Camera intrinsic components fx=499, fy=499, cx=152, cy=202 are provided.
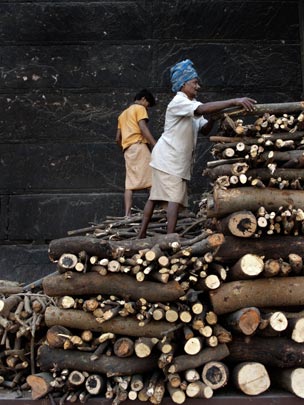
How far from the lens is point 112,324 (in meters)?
3.49

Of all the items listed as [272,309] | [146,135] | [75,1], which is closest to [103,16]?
[75,1]

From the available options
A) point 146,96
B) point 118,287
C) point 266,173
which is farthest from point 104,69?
point 118,287

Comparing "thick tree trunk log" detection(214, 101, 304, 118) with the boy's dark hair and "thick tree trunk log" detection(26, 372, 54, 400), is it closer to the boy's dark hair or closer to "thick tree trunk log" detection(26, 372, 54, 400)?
"thick tree trunk log" detection(26, 372, 54, 400)

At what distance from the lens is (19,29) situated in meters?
7.44

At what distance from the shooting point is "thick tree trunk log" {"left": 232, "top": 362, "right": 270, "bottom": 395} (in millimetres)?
3367

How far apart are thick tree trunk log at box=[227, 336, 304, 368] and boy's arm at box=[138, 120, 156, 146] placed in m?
3.37

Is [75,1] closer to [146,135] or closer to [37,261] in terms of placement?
[146,135]

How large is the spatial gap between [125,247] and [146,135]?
3.01 metres

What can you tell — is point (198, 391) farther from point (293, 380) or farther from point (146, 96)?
point (146, 96)

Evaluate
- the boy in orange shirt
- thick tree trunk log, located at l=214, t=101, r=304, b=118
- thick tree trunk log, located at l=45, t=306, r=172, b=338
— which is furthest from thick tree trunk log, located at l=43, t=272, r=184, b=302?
the boy in orange shirt

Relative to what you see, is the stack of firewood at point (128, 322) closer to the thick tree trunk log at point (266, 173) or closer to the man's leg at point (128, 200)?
the thick tree trunk log at point (266, 173)

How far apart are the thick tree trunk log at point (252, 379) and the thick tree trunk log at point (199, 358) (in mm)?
176

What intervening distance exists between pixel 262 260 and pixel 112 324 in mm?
1135

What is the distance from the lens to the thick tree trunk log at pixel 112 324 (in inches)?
136
